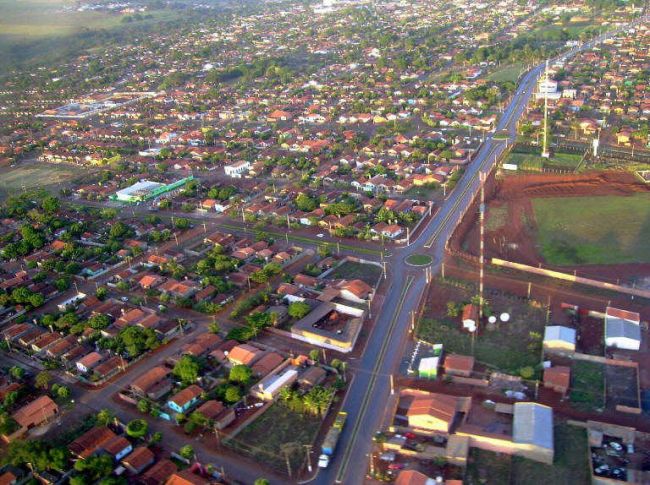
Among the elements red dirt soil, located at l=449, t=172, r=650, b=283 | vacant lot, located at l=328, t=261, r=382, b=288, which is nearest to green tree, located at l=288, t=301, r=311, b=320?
vacant lot, located at l=328, t=261, r=382, b=288

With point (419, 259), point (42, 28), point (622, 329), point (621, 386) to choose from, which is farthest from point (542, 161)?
point (42, 28)

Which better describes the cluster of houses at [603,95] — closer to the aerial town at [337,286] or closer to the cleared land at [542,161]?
the aerial town at [337,286]

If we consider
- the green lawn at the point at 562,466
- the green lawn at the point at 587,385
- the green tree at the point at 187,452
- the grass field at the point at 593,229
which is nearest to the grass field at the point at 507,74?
the grass field at the point at 593,229

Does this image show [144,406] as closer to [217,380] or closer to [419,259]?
[217,380]

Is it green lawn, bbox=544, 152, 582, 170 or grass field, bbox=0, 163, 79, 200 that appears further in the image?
grass field, bbox=0, 163, 79, 200

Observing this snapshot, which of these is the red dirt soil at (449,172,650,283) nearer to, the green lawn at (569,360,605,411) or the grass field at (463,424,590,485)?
the green lawn at (569,360,605,411)

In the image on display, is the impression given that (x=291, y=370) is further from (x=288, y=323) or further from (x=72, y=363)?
(x=72, y=363)

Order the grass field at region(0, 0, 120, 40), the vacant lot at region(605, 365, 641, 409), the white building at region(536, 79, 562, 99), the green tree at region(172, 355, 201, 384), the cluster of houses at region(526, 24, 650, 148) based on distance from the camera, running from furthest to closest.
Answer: the grass field at region(0, 0, 120, 40) → the white building at region(536, 79, 562, 99) → the cluster of houses at region(526, 24, 650, 148) → the green tree at region(172, 355, 201, 384) → the vacant lot at region(605, 365, 641, 409)
